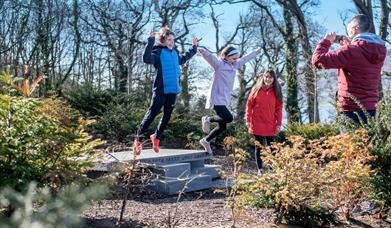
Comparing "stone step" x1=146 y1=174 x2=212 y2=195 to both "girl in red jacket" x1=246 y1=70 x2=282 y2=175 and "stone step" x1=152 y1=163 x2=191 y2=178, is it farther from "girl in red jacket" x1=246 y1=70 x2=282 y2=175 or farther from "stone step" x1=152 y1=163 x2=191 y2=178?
"girl in red jacket" x1=246 y1=70 x2=282 y2=175

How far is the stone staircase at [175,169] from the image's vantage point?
18.7ft

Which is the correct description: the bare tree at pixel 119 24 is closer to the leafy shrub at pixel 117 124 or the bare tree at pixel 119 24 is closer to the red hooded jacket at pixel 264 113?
the leafy shrub at pixel 117 124

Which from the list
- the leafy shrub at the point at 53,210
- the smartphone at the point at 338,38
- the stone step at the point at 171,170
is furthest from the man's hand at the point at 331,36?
the leafy shrub at the point at 53,210

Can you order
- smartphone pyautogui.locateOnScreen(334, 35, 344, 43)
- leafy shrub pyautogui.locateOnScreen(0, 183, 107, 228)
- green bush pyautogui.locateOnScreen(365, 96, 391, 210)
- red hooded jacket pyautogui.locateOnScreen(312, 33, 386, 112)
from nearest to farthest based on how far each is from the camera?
leafy shrub pyautogui.locateOnScreen(0, 183, 107, 228) → green bush pyautogui.locateOnScreen(365, 96, 391, 210) → red hooded jacket pyautogui.locateOnScreen(312, 33, 386, 112) → smartphone pyautogui.locateOnScreen(334, 35, 344, 43)

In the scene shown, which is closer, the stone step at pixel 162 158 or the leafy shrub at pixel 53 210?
the leafy shrub at pixel 53 210

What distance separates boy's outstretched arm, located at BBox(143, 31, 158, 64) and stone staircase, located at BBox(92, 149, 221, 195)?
130cm

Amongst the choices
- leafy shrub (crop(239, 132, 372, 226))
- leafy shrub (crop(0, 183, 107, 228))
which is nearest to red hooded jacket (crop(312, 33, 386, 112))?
leafy shrub (crop(239, 132, 372, 226))

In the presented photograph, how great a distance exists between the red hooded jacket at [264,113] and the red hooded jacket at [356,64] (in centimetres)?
185

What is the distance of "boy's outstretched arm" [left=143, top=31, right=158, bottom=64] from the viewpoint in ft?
19.5

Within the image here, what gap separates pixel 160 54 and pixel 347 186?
11.3 feet

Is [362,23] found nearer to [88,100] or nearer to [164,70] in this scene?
[164,70]

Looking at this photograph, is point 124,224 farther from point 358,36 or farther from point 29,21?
point 29,21

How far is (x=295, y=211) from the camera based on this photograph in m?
3.46

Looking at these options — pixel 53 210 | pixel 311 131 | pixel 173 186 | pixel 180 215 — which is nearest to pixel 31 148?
pixel 180 215
